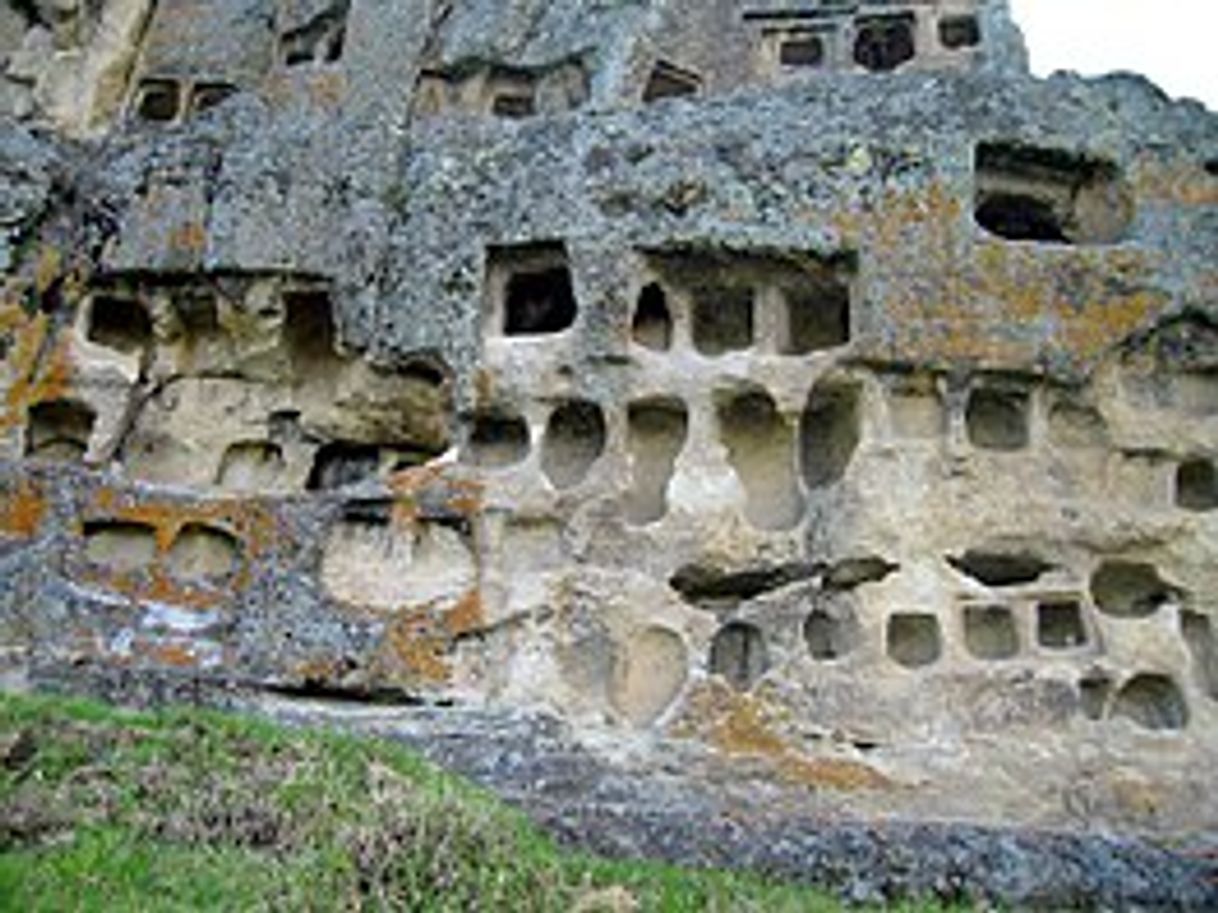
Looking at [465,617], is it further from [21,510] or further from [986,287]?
[986,287]

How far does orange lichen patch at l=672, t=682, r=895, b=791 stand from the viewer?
1101 centimetres

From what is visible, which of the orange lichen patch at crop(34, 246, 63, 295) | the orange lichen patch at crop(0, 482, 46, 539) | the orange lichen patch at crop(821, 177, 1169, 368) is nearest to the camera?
the orange lichen patch at crop(0, 482, 46, 539)

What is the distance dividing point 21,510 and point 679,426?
6.31 meters

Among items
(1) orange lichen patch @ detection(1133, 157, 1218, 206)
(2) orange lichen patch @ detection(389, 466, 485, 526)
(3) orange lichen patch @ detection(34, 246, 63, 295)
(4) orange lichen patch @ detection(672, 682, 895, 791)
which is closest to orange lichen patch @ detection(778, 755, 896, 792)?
(4) orange lichen patch @ detection(672, 682, 895, 791)

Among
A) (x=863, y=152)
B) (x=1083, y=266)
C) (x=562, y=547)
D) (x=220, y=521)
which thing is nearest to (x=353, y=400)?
(x=220, y=521)

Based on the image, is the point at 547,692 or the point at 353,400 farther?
the point at 353,400

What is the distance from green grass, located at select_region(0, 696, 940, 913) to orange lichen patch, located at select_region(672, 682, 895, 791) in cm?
373

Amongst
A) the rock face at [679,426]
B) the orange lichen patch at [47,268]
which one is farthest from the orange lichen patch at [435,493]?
the orange lichen patch at [47,268]

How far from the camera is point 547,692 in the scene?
1184cm

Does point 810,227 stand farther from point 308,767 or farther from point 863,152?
point 308,767

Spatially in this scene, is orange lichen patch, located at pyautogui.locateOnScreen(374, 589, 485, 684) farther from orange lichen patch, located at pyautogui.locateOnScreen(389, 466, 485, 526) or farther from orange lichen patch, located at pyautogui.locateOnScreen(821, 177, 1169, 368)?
orange lichen patch, located at pyautogui.locateOnScreen(821, 177, 1169, 368)

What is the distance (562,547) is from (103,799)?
250 inches

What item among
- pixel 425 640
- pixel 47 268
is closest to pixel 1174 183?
pixel 425 640

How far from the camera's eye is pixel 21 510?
1263 cm
